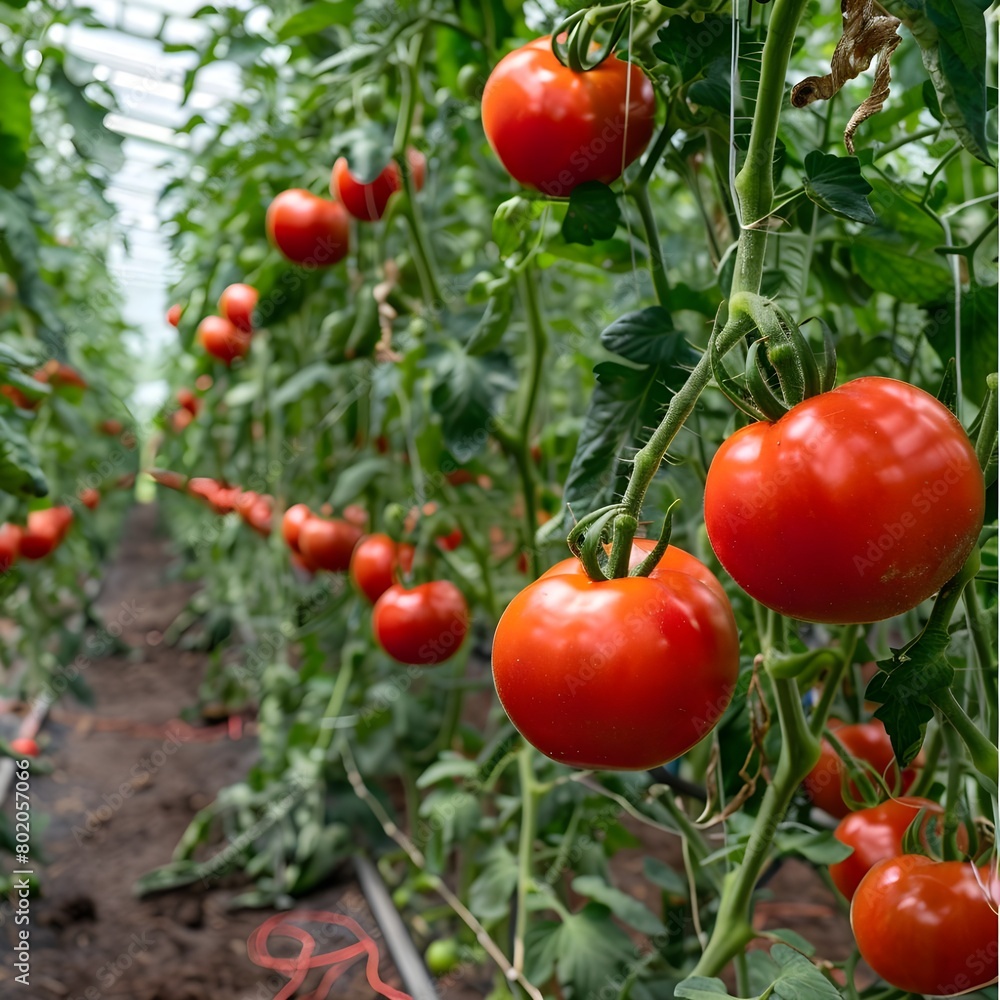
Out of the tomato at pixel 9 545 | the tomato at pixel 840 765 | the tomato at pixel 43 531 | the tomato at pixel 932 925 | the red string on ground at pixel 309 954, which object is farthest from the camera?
the tomato at pixel 43 531

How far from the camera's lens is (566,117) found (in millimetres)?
527

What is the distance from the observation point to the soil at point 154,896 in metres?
1.55

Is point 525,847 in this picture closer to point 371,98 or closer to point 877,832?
point 877,832

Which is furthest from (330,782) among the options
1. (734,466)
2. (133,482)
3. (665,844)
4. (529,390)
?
(734,466)

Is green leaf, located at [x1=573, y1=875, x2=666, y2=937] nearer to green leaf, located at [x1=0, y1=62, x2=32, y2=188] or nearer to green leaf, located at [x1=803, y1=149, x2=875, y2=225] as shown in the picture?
green leaf, located at [x1=803, y1=149, x2=875, y2=225]

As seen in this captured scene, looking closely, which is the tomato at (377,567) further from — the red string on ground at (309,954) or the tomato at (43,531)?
the tomato at (43,531)

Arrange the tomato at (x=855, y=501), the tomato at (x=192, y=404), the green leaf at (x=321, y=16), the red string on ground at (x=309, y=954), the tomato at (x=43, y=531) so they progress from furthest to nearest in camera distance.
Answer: the tomato at (x=192, y=404) < the tomato at (x=43, y=531) < the red string on ground at (x=309, y=954) < the green leaf at (x=321, y=16) < the tomato at (x=855, y=501)

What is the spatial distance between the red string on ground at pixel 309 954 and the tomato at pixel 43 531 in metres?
0.96

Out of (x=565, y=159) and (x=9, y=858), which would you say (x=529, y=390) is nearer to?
(x=565, y=159)

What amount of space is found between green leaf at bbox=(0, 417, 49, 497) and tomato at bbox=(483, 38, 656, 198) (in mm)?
591

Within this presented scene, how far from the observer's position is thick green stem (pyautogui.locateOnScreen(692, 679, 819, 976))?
0.55 meters

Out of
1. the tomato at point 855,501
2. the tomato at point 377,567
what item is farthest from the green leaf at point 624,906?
the tomato at point 855,501

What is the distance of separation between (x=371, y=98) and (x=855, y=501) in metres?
0.92

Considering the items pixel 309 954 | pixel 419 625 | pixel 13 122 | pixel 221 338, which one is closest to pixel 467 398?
pixel 419 625
